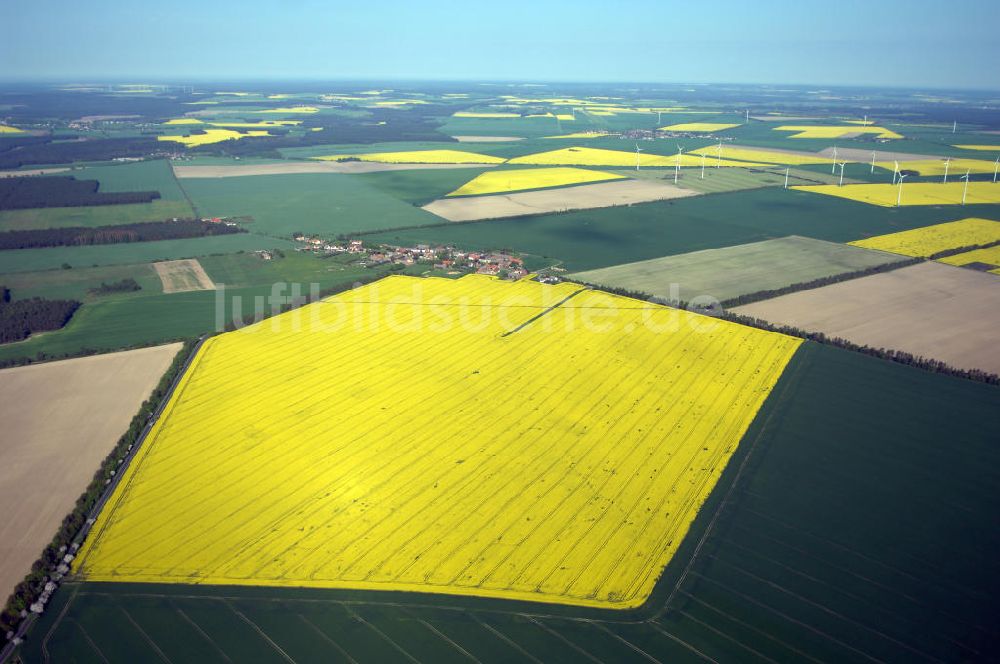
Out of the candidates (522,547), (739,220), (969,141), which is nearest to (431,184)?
(739,220)

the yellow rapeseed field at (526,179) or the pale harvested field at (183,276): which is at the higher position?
the yellow rapeseed field at (526,179)

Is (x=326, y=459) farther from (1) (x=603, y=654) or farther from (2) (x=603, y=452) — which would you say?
(1) (x=603, y=654)

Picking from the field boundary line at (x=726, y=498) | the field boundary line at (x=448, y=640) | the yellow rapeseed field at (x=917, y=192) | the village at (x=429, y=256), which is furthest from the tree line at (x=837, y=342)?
the yellow rapeseed field at (x=917, y=192)

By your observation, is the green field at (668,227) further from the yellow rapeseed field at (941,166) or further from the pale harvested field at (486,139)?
the pale harvested field at (486,139)

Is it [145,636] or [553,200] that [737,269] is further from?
[145,636]

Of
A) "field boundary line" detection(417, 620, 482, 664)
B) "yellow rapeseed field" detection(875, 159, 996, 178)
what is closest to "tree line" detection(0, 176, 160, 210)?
"field boundary line" detection(417, 620, 482, 664)

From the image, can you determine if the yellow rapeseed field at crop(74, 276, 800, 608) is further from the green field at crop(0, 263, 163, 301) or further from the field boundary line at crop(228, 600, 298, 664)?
the green field at crop(0, 263, 163, 301)
